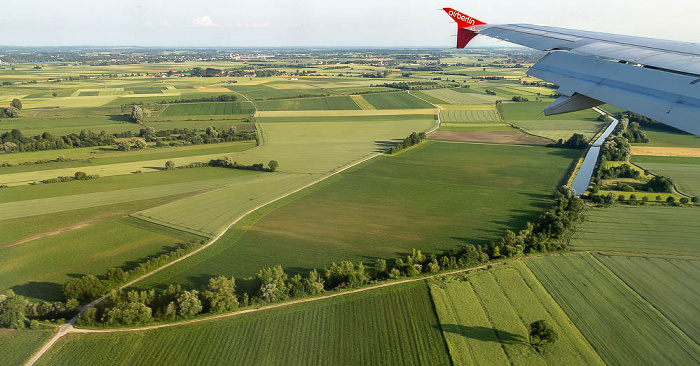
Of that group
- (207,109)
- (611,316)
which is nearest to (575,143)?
(611,316)

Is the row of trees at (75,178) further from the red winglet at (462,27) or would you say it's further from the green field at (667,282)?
the green field at (667,282)

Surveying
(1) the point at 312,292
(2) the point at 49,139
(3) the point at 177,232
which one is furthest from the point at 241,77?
(1) the point at 312,292

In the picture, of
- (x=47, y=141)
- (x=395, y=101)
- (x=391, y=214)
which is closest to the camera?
(x=391, y=214)

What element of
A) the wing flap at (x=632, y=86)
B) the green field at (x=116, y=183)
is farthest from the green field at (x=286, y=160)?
the wing flap at (x=632, y=86)

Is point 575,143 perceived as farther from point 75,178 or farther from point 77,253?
point 75,178

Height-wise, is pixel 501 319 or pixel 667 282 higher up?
pixel 667 282

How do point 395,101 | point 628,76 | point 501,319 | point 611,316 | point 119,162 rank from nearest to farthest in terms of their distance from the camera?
1. point 628,76
2. point 501,319
3. point 611,316
4. point 119,162
5. point 395,101

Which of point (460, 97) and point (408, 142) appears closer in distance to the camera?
point (408, 142)
